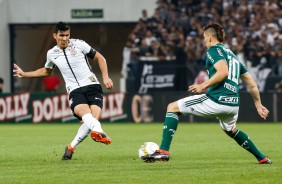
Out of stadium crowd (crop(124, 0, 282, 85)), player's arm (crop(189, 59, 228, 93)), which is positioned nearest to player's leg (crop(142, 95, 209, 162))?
player's arm (crop(189, 59, 228, 93))

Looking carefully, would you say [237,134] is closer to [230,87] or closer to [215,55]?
[230,87]

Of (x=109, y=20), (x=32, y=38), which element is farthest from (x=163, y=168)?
(x=32, y=38)

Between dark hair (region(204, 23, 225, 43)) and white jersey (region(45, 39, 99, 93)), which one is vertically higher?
dark hair (region(204, 23, 225, 43))

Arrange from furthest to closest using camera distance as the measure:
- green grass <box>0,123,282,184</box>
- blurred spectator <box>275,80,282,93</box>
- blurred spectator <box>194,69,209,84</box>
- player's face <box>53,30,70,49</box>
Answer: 1. blurred spectator <box>194,69,209,84</box>
2. blurred spectator <box>275,80,282,93</box>
3. player's face <box>53,30,70,49</box>
4. green grass <box>0,123,282,184</box>

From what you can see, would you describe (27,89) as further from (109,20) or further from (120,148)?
(120,148)

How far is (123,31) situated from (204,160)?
2422 cm

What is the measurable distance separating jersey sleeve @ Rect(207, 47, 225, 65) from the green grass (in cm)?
143

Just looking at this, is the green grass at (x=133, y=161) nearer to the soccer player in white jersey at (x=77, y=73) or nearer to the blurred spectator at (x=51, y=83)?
the soccer player in white jersey at (x=77, y=73)

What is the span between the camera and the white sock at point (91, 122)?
11969mm

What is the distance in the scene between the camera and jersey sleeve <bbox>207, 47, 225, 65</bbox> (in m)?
11.4

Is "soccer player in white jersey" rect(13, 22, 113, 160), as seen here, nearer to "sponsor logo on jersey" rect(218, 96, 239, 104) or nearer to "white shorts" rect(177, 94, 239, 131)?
"white shorts" rect(177, 94, 239, 131)

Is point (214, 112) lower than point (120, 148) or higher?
higher

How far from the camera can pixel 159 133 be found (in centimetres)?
2094

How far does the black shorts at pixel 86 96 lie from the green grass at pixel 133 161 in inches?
34.1
